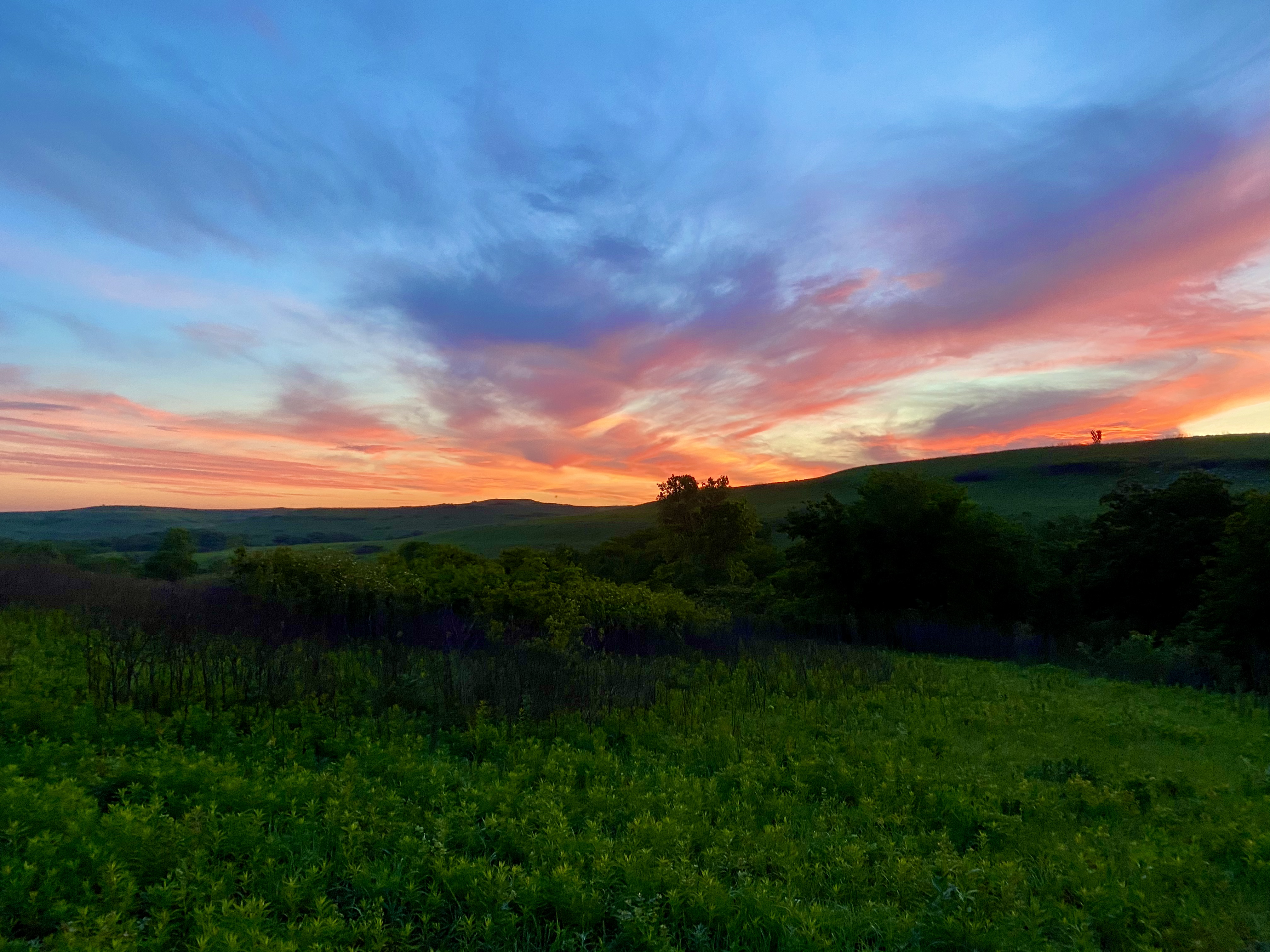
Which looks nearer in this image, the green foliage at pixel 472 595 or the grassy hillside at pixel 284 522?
the green foliage at pixel 472 595

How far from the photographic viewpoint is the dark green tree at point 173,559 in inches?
1190

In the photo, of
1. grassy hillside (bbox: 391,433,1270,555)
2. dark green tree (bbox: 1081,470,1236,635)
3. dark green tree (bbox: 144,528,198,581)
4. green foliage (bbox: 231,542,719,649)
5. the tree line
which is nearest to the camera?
green foliage (bbox: 231,542,719,649)

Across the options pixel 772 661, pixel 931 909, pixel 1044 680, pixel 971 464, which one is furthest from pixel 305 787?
pixel 971 464

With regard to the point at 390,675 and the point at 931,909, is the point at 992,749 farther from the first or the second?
the point at 390,675

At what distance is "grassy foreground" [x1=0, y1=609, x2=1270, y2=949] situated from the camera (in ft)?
12.1

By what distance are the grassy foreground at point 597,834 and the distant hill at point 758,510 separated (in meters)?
60.3

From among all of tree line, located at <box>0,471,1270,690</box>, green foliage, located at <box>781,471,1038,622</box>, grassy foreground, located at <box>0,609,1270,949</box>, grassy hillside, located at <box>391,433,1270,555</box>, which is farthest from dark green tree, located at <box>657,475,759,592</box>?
grassy foreground, located at <box>0,609,1270,949</box>

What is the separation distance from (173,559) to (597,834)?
1321 inches

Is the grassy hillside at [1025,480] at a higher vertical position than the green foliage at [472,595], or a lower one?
higher

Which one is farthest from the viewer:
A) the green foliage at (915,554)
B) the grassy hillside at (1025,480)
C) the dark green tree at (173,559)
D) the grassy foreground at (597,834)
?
the grassy hillside at (1025,480)

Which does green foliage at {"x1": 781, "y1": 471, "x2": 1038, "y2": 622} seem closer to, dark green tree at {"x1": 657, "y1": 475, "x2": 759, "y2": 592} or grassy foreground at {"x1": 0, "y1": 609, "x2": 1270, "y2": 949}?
grassy foreground at {"x1": 0, "y1": 609, "x2": 1270, "y2": 949}

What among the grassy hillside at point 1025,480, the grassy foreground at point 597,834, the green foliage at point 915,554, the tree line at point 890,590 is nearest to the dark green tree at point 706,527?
the tree line at point 890,590

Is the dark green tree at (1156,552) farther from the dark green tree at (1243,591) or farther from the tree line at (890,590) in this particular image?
the dark green tree at (1243,591)

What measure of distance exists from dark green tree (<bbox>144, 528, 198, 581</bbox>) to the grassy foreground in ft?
83.8
